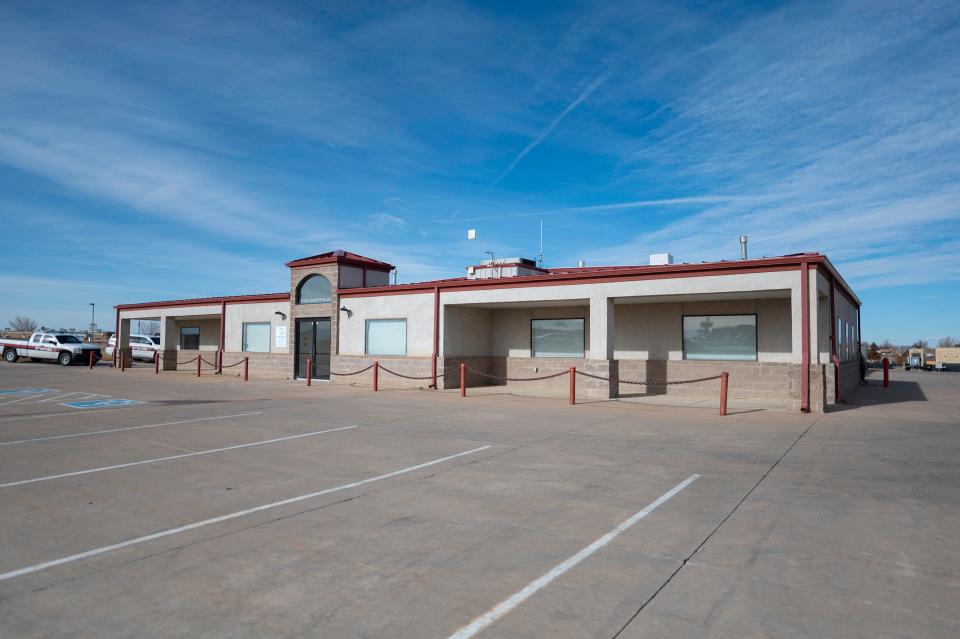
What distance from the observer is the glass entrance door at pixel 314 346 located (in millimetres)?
25297

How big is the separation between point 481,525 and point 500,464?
2874 millimetres

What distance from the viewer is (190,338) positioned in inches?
1337

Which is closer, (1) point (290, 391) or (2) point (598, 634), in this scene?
(2) point (598, 634)

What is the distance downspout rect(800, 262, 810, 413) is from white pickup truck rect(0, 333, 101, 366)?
3572cm

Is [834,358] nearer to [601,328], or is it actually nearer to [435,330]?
[601,328]

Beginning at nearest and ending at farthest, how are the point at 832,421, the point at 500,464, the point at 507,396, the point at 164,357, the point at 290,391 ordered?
1. the point at 500,464
2. the point at 832,421
3. the point at 507,396
4. the point at 290,391
5. the point at 164,357

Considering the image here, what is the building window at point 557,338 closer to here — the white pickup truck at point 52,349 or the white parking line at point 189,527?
the white parking line at point 189,527

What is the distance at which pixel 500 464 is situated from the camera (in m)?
8.72

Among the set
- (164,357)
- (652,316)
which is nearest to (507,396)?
(652,316)

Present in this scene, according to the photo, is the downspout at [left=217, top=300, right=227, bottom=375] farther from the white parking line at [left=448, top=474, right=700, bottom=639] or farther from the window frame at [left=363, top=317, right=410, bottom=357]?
the white parking line at [left=448, top=474, right=700, bottom=639]

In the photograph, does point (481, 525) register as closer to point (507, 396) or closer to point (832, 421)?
point (832, 421)

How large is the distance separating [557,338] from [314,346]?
32.9 feet

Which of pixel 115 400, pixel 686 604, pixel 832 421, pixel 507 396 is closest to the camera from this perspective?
pixel 686 604

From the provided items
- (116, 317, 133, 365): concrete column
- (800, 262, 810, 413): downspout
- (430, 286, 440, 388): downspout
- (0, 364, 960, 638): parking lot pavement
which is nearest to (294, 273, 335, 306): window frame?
(430, 286, 440, 388): downspout
